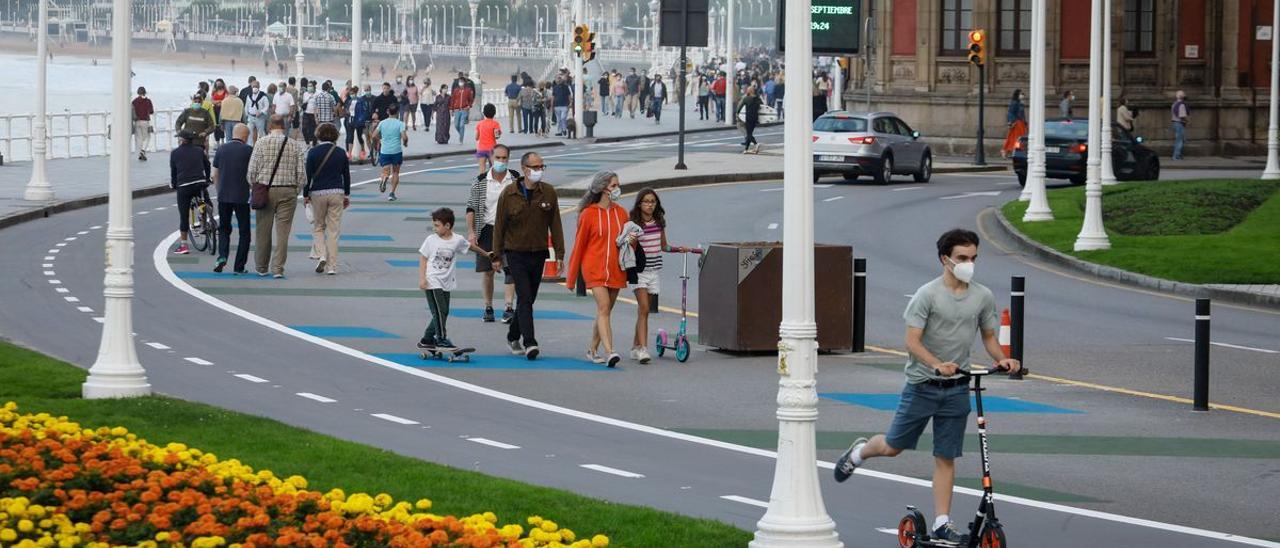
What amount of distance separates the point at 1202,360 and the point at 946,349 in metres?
5.98

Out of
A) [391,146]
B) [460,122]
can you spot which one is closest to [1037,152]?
[391,146]

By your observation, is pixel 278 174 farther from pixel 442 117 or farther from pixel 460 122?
pixel 460 122

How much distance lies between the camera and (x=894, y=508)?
12156 millimetres

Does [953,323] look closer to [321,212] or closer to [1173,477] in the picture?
[1173,477]

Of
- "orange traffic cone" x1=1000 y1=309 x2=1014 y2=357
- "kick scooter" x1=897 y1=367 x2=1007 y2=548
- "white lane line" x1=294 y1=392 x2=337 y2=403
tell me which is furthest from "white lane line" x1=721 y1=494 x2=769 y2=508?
"orange traffic cone" x1=1000 y1=309 x2=1014 y2=357

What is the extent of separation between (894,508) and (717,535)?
1918 millimetres

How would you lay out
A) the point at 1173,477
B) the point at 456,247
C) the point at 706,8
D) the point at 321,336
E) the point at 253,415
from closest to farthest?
the point at 1173,477 < the point at 253,415 < the point at 456,247 < the point at 321,336 < the point at 706,8

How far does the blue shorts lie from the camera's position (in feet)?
34.9

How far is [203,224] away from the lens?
27.3m

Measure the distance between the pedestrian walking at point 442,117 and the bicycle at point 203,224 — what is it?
28.4m

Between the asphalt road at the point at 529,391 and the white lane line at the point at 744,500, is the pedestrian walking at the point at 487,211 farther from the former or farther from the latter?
the white lane line at the point at 744,500

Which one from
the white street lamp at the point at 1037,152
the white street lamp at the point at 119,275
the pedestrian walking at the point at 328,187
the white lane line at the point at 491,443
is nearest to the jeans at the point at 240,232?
the pedestrian walking at the point at 328,187

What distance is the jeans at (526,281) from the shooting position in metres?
18.4

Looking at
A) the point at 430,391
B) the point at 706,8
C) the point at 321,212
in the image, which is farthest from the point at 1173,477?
the point at 706,8
